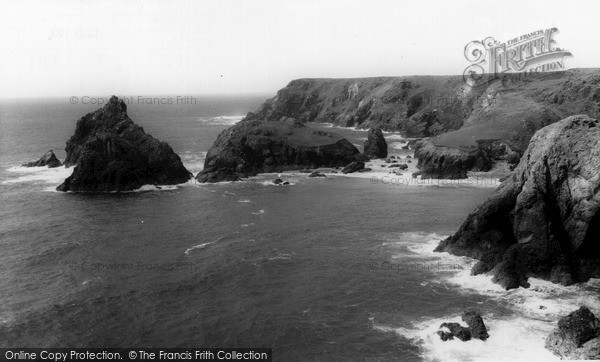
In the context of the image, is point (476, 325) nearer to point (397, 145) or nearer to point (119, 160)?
point (119, 160)

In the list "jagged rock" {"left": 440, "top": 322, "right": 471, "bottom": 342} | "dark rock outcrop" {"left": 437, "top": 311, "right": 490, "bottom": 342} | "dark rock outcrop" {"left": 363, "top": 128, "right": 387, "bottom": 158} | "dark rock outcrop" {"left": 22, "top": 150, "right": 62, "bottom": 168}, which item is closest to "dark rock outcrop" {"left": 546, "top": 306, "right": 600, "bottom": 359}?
"dark rock outcrop" {"left": 437, "top": 311, "right": 490, "bottom": 342}

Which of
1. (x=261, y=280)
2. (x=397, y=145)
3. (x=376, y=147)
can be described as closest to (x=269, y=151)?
(x=376, y=147)

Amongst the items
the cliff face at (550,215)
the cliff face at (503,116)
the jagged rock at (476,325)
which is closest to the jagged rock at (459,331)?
the jagged rock at (476,325)

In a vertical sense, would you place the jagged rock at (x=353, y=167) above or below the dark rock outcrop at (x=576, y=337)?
above

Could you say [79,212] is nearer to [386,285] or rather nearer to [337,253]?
[337,253]

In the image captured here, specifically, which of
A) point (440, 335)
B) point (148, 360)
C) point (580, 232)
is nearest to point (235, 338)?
point (148, 360)

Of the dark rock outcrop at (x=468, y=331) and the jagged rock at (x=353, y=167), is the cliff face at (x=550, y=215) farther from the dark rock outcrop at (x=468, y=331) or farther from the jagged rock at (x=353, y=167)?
the jagged rock at (x=353, y=167)
